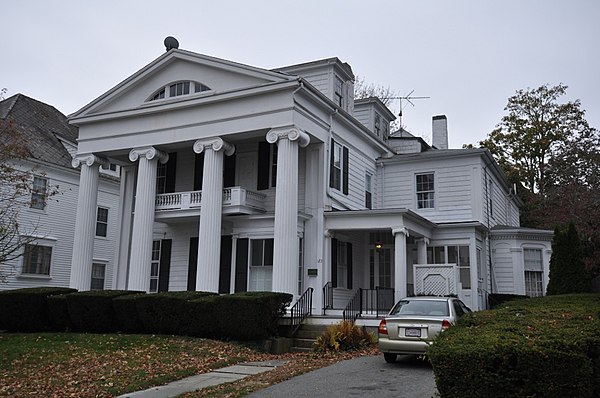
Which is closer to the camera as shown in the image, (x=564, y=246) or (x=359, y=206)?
(x=564, y=246)

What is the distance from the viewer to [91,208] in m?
24.3

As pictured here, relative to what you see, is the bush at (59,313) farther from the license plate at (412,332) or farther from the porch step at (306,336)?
the license plate at (412,332)

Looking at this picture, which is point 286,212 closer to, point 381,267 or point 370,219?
point 370,219

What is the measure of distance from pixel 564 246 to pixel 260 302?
1112 cm

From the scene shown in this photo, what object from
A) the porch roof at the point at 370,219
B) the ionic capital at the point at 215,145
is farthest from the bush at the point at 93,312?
the porch roof at the point at 370,219

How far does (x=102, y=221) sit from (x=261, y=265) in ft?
52.5

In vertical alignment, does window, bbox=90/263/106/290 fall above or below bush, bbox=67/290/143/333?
above

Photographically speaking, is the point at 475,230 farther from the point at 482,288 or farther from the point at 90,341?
the point at 90,341

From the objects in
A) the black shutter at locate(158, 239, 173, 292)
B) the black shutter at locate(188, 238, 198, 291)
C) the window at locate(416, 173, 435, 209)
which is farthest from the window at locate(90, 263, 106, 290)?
the window at locate(416, 173, 435, 209)

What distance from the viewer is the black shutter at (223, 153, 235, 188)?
23625 mm

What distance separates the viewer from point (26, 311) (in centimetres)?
1852

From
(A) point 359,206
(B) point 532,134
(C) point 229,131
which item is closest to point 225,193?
(C) point 229,131

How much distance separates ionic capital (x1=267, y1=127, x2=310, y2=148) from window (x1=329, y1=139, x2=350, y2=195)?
2.21 meters

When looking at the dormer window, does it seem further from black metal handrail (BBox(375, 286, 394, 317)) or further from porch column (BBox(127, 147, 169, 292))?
black metal handrail (BBox(375, 286, 394, 317))
